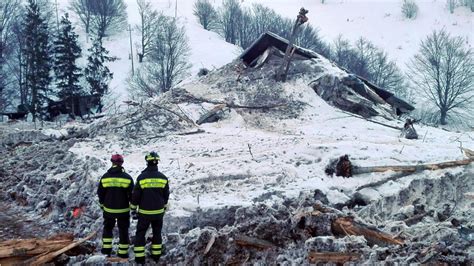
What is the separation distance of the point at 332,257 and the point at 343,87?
14.4m

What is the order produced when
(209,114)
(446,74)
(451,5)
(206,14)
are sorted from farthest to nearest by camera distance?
(206,14), (451,5), (446,74), (209,114)

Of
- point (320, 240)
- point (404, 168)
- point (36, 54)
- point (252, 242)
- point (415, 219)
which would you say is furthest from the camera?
point (36, 54)

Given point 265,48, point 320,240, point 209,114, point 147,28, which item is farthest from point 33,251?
point 147,28

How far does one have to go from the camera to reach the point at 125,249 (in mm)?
5789

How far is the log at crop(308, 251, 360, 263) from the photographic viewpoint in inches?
193

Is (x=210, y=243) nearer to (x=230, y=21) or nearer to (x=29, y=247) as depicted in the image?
(x=29, y=247)

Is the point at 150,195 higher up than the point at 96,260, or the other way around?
the point at 150,195

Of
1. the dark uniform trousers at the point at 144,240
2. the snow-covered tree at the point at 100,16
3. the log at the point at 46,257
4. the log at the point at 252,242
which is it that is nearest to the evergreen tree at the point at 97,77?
the snow-covered tree at the point at 100,16

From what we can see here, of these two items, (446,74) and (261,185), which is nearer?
(261,185)

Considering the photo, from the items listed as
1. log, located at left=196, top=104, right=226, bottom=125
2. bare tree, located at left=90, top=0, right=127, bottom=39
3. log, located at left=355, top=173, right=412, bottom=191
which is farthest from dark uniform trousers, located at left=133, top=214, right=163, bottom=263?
bare tree, located at left=90, top=0, right=127, bottom=39

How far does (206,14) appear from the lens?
60062 millimetres

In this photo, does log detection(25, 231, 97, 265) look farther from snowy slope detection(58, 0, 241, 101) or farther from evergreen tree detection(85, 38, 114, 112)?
snowy slope detection(58, 0, 241, 101)

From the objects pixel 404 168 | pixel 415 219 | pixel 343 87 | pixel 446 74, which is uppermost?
pixel 446 74

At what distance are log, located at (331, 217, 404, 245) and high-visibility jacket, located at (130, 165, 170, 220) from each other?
246cm
